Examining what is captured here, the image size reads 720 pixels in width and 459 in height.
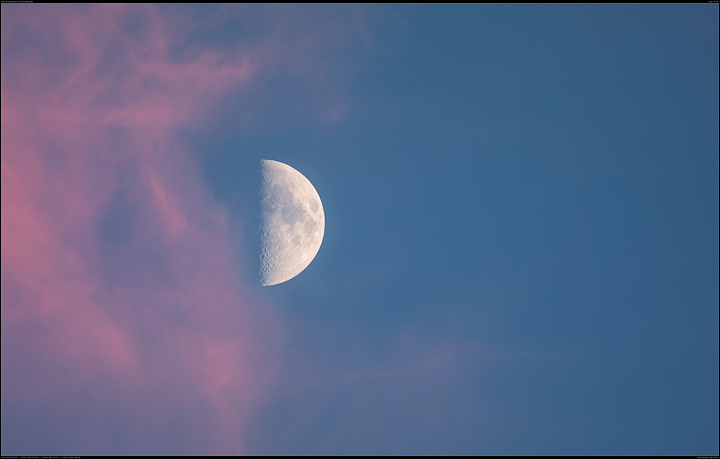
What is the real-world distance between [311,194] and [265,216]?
2.43 m

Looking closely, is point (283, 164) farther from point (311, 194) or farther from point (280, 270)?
point (280, 270)

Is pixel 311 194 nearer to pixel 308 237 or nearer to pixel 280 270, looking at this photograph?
pixel 308 237

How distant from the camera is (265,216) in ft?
48.7

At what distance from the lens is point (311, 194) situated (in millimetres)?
16125

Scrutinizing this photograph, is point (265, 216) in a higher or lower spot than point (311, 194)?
lower

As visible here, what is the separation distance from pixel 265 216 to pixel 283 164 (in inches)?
108

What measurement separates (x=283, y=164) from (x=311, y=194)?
1.86 m

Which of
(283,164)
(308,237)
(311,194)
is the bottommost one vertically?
(308,237)

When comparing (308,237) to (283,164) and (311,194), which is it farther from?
(283,164)

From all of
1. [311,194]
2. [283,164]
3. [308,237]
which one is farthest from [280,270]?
[283,164]

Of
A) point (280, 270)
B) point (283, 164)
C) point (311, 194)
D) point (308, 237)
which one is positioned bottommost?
point (280, 270)

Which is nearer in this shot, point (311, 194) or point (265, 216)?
point (265, 216)

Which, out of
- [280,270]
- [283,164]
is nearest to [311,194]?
[283,164]

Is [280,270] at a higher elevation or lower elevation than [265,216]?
lower
